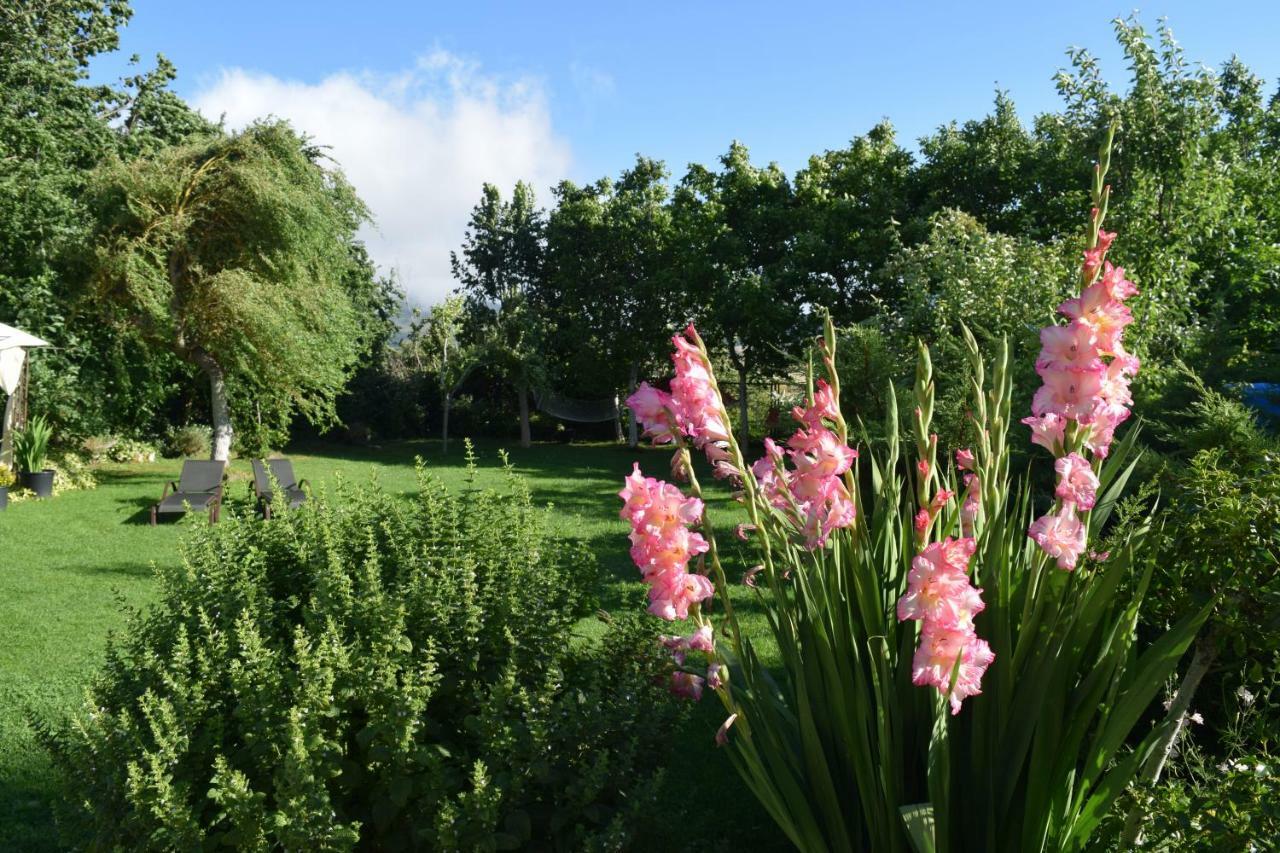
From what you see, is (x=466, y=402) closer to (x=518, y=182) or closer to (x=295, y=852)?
(x=518, y=182)

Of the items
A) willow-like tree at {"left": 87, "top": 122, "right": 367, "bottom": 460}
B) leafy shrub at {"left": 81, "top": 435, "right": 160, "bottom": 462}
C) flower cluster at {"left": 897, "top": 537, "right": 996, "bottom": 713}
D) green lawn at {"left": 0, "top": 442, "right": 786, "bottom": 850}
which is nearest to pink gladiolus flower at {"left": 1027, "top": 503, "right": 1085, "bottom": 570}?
flower cluster at {"left": 897, "top": 537, "right": 996, "bottom": 713}

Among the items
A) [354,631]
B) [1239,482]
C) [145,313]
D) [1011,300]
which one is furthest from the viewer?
[145,313]

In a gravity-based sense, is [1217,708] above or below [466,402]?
below

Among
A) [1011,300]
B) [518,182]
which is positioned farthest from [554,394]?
[1011,300]

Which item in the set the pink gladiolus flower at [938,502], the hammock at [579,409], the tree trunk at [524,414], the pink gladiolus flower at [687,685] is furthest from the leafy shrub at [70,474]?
the pink gladiolus flower at [938,502]

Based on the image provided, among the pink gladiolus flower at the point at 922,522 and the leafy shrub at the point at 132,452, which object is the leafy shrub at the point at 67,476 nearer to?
the leafy shrub at the point at 132,452

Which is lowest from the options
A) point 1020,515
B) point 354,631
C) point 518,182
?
point 354,631

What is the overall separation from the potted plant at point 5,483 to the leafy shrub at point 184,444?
6.27 meters

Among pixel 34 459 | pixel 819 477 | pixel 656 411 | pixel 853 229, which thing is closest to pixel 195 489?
pixel 34 459

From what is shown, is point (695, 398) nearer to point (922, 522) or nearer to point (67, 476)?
point (922, 522)

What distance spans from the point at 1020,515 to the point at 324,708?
5.97 ft

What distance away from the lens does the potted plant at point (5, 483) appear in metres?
11.4

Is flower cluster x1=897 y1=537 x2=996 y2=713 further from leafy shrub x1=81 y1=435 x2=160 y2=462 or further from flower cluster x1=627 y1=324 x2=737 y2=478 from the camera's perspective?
leafy shrub x1=81 y1=435 x2=160 y2=462

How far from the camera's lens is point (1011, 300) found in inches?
299
